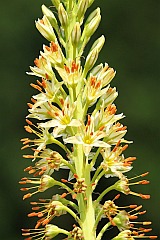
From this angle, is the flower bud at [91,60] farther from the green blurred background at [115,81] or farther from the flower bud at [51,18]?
the green blurred background at [115,81]

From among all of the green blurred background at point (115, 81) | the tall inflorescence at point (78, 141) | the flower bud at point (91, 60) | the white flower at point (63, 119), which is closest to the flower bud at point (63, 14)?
the tall inflorescence at point (78, 141)

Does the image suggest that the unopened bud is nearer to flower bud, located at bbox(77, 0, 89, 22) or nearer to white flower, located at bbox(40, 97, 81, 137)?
flower bud, located at bbox(77, 0, 89, 22)

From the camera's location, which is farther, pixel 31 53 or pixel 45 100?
pixel 31 53

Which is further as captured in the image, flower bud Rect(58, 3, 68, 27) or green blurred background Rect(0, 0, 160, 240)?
green blurred background Rect(0, 0, 160, 240)

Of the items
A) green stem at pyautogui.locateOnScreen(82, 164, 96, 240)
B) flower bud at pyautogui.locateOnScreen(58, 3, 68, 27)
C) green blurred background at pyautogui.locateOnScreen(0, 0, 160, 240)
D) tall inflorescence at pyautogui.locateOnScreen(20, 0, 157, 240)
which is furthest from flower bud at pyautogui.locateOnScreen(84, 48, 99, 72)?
green blurred background at pyautogui.locateOnScreen(0, 0, 160, 240)

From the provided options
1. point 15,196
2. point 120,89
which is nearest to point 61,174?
point 15,196

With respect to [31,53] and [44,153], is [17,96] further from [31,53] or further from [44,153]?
[44,153]
